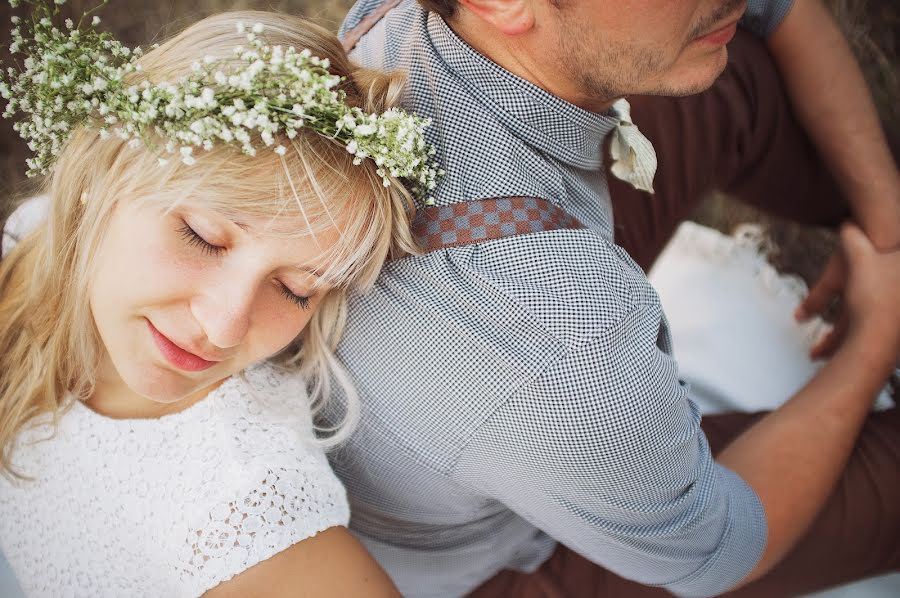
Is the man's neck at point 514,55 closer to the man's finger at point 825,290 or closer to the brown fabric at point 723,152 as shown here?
the brown fabric at point 723,152

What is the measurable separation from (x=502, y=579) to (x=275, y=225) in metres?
1.50

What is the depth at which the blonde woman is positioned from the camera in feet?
5.15

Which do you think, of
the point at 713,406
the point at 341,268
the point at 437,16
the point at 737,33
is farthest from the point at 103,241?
the point at 713,406

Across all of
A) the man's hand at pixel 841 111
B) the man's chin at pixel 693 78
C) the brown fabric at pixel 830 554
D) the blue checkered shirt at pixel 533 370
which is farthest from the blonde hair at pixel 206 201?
the man's hand at pixel 841 111

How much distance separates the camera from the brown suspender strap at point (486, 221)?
1.70 m

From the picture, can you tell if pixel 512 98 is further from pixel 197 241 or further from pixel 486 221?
pixel 197 241

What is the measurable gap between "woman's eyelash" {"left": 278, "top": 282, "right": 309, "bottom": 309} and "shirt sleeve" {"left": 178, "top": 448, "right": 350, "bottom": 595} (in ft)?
1.20

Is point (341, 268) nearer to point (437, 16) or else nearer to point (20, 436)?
point (437, 16)

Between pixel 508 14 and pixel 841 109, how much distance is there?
1.57 meters

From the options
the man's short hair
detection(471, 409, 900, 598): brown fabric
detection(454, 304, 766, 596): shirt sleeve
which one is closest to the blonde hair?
the man's short hair

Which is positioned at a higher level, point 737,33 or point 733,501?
point 737,33

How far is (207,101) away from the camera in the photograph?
1464 millimetres

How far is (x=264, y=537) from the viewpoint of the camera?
1625mm

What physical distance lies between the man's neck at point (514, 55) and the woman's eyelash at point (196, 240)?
78 centimetres
